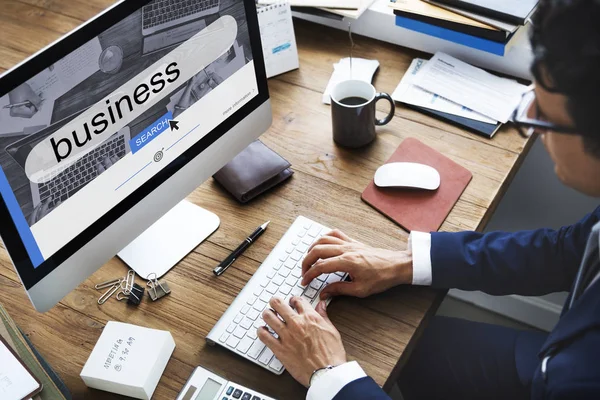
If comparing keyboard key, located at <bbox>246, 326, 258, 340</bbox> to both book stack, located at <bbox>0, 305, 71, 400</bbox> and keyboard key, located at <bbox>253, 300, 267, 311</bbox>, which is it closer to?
keyboard key, located at <bbox>253, 300, 267, 311</bbox>

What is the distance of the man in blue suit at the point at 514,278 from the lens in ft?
2.65

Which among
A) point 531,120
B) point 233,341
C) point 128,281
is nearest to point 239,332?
point 233,341

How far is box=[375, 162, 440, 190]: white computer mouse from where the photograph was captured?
4.27 feet

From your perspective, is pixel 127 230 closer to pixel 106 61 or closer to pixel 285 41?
pixel 106 61

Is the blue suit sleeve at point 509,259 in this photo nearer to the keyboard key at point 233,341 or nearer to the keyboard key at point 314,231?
the keyboard key at point 314,231

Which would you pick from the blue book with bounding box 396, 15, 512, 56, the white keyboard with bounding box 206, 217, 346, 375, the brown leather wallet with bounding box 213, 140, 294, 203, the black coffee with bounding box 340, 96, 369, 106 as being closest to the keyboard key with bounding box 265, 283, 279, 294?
the white keyboard with bounding box 206, 217, 346, 375

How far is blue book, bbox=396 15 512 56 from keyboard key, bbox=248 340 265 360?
0.83m

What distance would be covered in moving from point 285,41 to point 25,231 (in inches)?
31.2

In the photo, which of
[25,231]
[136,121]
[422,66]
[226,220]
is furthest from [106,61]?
[422,66]

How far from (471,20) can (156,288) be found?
2.88 feet

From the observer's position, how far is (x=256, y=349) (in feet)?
3.60

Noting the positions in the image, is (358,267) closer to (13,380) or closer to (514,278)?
(514,278)

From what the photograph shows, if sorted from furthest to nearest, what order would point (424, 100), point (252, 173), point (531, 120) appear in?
1. point (424, 100)
2. point (252, 173)
3. point (531, 120)

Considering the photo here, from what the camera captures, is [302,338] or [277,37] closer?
[302,338]
